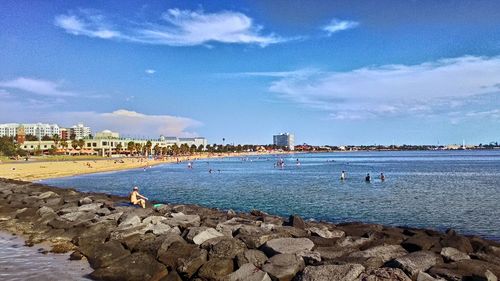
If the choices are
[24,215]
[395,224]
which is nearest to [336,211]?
[395,224]

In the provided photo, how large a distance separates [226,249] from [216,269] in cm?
113

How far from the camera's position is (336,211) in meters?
28.3

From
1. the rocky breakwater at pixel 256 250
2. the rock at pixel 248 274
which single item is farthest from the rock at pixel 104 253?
the rock at pixel 248 274

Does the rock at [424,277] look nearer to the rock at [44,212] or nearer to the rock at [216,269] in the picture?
the rock at [216,269]

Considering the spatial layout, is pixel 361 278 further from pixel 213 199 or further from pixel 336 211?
pixel 213 199

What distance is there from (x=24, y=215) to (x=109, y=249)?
1124cm

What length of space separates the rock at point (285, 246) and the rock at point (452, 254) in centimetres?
360

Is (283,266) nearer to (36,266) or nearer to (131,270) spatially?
(131,270)

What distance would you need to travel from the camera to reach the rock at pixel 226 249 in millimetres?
12281

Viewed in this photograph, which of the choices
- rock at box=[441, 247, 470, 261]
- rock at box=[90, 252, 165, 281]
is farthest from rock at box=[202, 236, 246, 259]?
rock at box=[441, 247, 470, 261]

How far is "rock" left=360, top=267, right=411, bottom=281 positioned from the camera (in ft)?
31.1

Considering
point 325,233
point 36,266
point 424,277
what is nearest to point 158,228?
point 36,266

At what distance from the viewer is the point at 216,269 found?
11.4m

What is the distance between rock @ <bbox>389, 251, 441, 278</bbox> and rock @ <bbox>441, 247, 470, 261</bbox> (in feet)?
1.47
